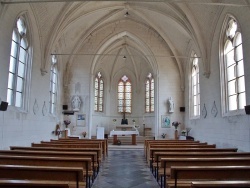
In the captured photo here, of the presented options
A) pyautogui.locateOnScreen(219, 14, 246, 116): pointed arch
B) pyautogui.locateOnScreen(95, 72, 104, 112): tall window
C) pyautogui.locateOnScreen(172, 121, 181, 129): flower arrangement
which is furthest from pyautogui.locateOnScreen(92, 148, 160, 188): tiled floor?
pyautogui.locateOnScreen(95, 72, 104, 112): tall window

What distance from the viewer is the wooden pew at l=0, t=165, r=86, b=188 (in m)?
4.13

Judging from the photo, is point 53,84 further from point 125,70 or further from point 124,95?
point 125,70

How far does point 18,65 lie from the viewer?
36.0ft

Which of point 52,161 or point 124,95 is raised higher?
point 124,95

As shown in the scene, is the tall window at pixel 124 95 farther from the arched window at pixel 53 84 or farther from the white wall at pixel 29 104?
the white wall at pixel 29 104

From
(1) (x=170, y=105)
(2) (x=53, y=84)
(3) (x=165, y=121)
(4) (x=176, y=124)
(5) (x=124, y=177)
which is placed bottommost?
(5) (x=124, y=177)

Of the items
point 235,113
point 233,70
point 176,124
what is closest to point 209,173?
point 235,113

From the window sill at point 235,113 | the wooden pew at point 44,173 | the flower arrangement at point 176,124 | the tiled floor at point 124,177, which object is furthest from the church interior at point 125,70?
the wooden pew at point 44,173

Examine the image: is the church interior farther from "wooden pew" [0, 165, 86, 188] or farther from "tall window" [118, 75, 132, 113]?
"wooden pew" [0, 165, 86, 188]

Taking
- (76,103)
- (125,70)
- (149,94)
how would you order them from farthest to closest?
(125,70) → (149,94) → (76,103)

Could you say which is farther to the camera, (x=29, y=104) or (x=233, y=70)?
(x=29, y=104)

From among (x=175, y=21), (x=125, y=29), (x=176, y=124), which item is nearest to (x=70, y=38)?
(x=125, y=29)

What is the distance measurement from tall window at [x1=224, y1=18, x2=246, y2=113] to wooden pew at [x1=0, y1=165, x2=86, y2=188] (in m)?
8.09

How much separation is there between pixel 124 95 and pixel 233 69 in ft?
50.2
